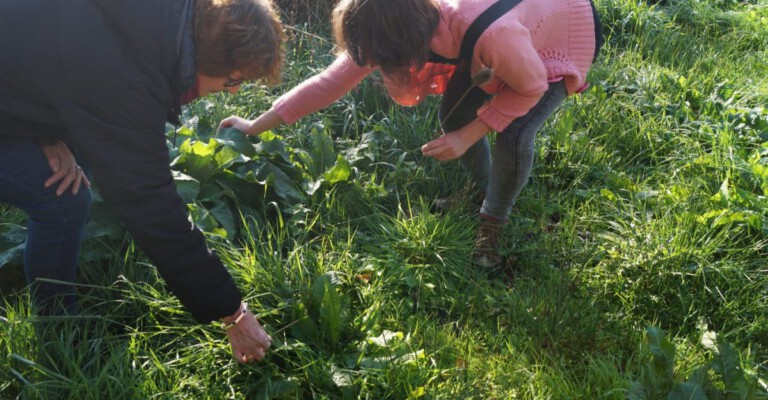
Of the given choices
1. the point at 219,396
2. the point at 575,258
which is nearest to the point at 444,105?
the point at 575,258

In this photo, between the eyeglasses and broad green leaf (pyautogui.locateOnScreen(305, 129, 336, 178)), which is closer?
the eyeglasses

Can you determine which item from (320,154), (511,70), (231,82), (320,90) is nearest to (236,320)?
(231,82)

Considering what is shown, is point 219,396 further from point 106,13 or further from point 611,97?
point 611,97

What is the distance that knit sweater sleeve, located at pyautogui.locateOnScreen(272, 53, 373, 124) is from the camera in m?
2.62

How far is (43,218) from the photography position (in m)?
2.07

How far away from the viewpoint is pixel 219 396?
2037 mm

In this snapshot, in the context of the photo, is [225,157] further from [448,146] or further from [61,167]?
[448,146]

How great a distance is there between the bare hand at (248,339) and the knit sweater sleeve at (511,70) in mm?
1030

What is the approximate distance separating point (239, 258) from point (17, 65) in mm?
978

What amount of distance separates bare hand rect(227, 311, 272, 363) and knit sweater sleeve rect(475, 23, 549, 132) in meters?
1.03

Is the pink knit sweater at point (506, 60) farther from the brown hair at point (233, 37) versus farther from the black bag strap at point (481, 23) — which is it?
the brown hair at point (233, 37)

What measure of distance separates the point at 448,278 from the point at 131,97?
4.70ft

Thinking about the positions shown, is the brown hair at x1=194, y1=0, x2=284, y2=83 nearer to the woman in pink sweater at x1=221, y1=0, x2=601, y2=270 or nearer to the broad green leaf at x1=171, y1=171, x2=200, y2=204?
the woman in pink sweater at x1=221, y1=0, x2=601, y2=270

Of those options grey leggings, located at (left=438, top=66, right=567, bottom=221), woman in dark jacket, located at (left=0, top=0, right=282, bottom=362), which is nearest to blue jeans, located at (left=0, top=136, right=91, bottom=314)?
woman in dark jacket, located at (left=0, top=0, right=282, bottom=362)
